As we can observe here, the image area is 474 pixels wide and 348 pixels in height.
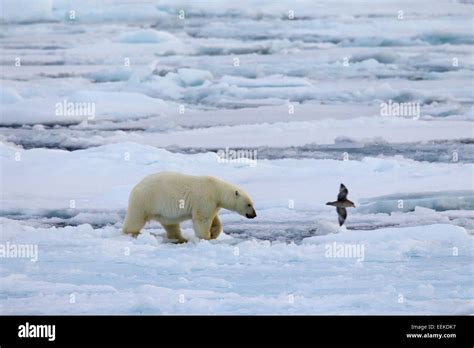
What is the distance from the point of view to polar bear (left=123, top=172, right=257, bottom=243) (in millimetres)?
6977

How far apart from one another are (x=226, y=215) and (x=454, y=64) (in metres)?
4.36

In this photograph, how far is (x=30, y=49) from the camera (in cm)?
1134

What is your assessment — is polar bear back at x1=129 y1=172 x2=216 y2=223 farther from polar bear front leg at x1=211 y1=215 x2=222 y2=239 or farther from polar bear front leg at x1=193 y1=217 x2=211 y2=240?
polar bear front leg at x1=211 y1=215 x2=222 y2=239

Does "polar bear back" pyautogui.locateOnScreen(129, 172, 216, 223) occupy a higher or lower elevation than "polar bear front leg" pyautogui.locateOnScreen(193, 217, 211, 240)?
higher

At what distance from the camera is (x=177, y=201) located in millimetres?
6988

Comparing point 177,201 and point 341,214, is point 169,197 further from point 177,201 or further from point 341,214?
point 341,214

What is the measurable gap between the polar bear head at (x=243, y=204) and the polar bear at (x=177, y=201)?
0.10 feet

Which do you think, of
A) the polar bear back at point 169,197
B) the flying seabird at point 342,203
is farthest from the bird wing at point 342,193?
the polar bear back at point 169,197

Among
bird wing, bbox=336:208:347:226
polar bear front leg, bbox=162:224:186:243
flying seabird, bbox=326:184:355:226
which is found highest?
flying seabird, bbox=326:184:355:226

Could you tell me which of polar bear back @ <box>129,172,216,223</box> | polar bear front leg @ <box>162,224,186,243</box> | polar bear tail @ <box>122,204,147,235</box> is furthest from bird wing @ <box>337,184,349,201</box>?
polar bear tail @ <box>122,204,147,235</box>

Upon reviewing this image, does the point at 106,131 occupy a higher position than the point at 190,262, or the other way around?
the point at 106,131

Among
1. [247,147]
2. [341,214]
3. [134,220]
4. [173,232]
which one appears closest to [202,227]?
[173,232]
